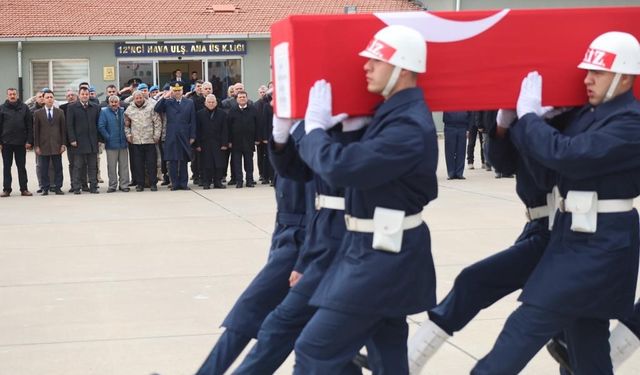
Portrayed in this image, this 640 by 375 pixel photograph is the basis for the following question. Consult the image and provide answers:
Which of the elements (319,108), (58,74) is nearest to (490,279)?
(319,108)

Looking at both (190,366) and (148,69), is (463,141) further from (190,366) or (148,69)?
(148,69)

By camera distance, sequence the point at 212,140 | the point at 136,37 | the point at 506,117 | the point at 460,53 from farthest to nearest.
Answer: the point at 136,37 → the point at 212,140 → the point at 506,117 → the point at 460,53

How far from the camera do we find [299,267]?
16.2 feet

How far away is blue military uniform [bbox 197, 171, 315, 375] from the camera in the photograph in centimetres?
518

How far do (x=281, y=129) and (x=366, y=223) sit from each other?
68 cm

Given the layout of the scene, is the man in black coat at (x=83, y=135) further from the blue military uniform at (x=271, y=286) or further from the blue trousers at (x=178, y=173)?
the blue military uniform at (x=271, y=286)

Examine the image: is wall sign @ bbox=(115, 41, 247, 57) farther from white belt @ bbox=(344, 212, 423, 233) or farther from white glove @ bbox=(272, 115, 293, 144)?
white belt @ bbox=(344, 212, 423, 233)

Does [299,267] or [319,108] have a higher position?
[319,108]

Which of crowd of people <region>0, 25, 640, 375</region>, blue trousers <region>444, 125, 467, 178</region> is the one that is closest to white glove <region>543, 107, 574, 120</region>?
crowd of people <region>0, 25, 640, 375</region>

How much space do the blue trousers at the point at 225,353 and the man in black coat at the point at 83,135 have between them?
12745 mm

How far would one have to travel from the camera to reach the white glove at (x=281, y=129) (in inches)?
190

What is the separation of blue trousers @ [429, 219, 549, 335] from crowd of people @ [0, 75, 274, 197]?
41.8 feet

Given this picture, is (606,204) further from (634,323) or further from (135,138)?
(135,138)

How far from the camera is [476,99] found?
485 cm
